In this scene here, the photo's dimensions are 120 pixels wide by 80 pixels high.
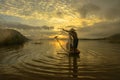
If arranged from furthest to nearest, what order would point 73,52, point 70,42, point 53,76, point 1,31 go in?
point 1,31 → point 70,42 → point 73,52 → point 53,76

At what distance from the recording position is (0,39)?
84.9 m

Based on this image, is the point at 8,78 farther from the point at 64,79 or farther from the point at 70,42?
the point at 70,42

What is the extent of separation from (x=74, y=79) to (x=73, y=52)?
17547 mm

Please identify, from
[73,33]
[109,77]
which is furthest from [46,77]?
[73,33]

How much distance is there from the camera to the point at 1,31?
90750mm

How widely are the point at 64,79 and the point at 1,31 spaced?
273 ft

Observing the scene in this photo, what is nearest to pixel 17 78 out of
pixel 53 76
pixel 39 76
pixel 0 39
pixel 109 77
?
pixel 39 76

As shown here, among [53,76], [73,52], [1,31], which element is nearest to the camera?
[53,76]

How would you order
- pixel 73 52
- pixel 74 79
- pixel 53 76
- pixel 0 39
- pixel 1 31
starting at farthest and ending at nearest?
pixel 1 31 → pixel 0 39 → pixel 73 52 → pixel 53 76 → pixel 74 79

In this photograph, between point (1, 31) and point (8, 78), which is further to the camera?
point (1, 31)

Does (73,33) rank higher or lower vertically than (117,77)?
higher

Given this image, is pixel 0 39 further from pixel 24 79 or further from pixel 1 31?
pixel 24 79

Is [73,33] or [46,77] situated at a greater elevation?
[73,33]

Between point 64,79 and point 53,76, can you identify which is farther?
point 53,76
